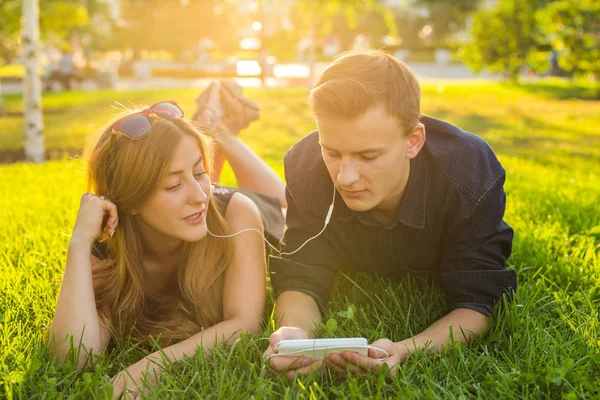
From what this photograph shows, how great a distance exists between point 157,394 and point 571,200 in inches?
145

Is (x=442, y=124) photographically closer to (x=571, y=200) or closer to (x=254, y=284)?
(x=254, y=284)

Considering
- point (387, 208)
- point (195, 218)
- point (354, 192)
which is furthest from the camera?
point (387, 208)

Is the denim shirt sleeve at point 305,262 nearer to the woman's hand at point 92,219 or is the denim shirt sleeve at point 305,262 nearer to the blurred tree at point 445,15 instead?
the woman's hand at point 92,219

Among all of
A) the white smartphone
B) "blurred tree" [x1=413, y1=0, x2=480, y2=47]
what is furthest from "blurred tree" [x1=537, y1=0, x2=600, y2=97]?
"blurred tree" [x1=413, y1=0, x2=480, y2=47]

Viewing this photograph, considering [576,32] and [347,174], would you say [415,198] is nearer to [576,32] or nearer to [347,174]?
[347,174]

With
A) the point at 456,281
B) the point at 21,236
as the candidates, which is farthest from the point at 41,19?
the point at 456,281

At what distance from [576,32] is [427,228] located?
35.0 ft

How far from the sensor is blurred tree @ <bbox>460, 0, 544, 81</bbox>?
17609 millimetres

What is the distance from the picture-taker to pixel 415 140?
271 cm

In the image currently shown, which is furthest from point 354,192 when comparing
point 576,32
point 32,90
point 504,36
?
point 504,36

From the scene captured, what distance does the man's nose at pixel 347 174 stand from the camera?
2539mm

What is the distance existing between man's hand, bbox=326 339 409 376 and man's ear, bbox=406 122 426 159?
31.8 inches

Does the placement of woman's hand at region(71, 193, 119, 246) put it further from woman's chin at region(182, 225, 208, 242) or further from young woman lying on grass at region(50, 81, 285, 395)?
woman's chin at region(182, 225, 208, 242)

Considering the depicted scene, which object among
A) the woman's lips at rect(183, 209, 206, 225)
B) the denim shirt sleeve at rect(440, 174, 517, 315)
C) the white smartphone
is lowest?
the white smartphone
